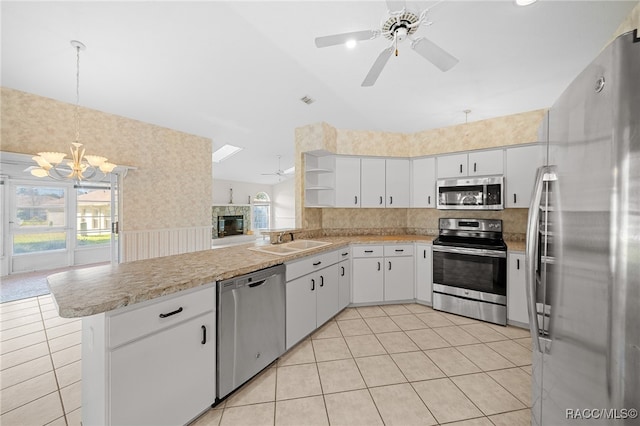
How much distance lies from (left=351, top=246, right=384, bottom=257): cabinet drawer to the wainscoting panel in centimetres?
406

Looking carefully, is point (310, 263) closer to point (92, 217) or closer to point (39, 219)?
point (39, 219)

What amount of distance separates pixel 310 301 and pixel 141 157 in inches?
179

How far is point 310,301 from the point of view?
99.5 inches

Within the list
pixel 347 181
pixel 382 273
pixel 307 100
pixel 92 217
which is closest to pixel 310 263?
pixel 382 273

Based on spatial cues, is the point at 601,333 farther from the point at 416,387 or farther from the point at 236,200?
the point at 236,200

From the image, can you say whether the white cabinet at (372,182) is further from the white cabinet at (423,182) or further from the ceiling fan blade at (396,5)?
the ceiling fan blade at (396,5)

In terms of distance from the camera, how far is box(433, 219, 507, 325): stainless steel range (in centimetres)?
284

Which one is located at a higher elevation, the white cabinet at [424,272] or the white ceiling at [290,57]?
the white ceiling at [290,57]

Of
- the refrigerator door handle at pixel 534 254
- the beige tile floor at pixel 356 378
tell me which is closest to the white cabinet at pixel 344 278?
the beige tile floor at pixel 356 378

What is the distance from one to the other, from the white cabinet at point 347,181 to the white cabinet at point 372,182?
8 centimetres

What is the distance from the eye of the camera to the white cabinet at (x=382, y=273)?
10.9ft

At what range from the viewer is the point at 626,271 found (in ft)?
2.03

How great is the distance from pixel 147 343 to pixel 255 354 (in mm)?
846

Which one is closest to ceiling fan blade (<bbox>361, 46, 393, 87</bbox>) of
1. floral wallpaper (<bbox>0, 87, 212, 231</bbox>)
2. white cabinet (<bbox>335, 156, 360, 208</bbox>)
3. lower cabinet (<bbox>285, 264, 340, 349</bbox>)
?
white cabinet (<bbox>335, 156, 360, 208</bbox>)
